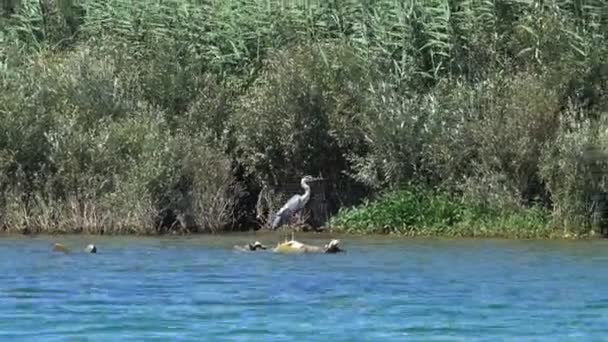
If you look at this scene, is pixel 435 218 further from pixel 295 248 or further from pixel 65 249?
pixel 65 249

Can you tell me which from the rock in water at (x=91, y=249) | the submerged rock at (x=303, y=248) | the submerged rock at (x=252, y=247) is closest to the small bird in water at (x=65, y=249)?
the rock in water at (x=91, y=249)

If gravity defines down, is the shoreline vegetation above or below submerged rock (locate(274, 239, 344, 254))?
above

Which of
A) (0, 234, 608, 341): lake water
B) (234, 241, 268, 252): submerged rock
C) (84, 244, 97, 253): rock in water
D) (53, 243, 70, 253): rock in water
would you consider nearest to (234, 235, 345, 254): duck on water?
(234, 241, 268, 252): submerged rock

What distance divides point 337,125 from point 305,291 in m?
10.9

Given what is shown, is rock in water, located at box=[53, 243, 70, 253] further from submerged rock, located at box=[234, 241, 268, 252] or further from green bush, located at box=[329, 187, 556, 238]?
green bush, located at box=[329, 187, 556, 238]

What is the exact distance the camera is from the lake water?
62.5ft

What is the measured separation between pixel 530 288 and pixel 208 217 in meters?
10.9

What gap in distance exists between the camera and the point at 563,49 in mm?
32750

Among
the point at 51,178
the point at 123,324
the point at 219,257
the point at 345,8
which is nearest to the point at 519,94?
the point at 345,8

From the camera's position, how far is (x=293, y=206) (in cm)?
3200

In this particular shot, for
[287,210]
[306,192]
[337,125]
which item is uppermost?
[337,125]

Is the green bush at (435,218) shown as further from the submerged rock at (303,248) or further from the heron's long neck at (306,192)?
the submerged rock at (303,248)

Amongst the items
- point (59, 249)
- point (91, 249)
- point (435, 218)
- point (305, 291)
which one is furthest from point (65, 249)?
point (435, 218)

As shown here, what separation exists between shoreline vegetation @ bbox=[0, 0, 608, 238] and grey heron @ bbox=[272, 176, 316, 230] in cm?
122
